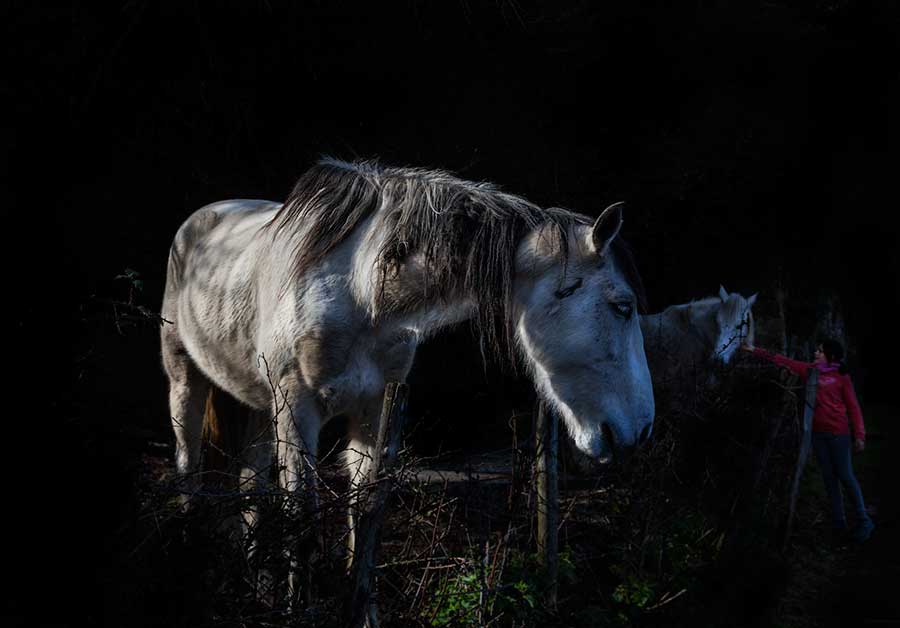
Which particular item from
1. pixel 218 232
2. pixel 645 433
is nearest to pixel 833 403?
pixel 645 433

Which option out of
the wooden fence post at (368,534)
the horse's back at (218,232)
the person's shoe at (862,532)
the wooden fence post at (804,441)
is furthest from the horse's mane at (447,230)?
the person's shoe at (862,532)

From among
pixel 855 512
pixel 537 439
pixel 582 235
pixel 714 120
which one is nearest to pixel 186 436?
pixel 537 439

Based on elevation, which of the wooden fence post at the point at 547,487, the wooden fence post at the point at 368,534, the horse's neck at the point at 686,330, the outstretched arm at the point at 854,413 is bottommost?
the outstretched arm at the point at 854,413

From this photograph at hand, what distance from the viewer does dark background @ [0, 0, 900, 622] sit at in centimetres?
625

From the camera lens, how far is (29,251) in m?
2.43

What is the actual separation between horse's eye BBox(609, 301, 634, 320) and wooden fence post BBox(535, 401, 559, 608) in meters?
0.65

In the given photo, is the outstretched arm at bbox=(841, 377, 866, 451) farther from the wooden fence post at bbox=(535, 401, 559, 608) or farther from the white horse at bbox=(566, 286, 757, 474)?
the wooden fence post at bbox=(535, 401, 559, 608)

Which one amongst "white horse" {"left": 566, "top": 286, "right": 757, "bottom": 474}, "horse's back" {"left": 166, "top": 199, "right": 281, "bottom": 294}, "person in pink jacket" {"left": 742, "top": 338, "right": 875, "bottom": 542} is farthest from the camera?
"white horse" {"left": 566, "top": 286, "right": 757, "bottom": 474}

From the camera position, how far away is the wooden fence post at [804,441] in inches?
263

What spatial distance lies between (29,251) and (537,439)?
9.09ft

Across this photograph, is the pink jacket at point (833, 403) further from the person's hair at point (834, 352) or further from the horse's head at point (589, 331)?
the horse's head at point (589, 331)

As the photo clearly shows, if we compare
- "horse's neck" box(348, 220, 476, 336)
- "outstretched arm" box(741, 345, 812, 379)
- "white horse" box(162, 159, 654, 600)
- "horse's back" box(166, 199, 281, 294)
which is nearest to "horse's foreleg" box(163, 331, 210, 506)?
"horse's back" box(166, 199, 281, 294)

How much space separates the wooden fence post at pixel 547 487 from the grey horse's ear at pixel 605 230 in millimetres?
873

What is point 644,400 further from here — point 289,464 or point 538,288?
point 289,464
